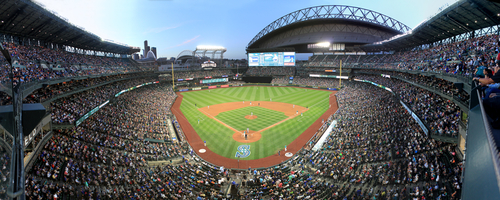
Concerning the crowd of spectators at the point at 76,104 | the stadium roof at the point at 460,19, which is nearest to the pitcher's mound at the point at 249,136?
the crowd of spectators at the point at 76,104

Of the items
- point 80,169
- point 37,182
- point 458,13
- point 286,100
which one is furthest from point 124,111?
point 458,13

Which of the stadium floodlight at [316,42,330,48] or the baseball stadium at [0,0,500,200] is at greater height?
the stadium floodlight at [316,42,330,48]

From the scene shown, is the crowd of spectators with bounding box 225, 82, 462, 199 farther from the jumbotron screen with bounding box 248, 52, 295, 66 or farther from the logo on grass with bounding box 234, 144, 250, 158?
the jumbotron screen with bounding box 248, 52, 295, 66

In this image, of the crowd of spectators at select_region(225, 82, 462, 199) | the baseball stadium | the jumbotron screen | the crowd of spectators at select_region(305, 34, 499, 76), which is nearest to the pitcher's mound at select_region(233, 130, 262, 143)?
the baseball stadium

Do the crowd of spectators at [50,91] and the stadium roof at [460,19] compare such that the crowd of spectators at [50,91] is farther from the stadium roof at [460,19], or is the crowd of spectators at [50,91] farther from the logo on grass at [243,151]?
the stadium roof at [460,19]

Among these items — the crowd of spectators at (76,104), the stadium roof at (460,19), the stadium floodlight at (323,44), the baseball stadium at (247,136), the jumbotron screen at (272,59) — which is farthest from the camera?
the stadium floodlight at (323,44)

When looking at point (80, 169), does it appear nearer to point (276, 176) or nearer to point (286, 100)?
point (276, 176)

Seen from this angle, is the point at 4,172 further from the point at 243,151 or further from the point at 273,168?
the point at 243,151
